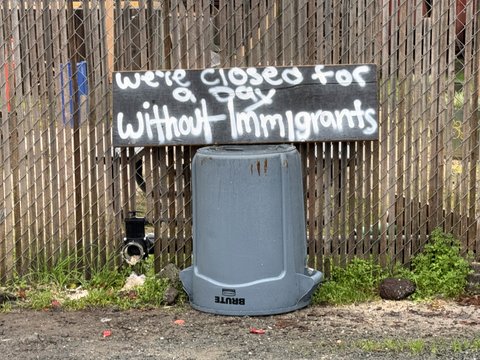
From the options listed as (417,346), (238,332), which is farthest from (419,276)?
(238,332)

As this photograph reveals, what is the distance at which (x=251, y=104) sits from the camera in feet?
20.1

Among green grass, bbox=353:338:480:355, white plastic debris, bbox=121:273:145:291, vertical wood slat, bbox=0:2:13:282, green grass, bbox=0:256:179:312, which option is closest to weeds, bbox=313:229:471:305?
green grass, bbox=353:338:480:355

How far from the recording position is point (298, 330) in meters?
5.54

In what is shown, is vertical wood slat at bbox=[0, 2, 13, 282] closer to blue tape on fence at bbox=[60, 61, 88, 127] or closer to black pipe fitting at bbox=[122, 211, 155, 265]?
blue tape on fence at bbox=[60, 61, 88, 127]

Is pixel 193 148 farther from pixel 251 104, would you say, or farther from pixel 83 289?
pixel 83 289

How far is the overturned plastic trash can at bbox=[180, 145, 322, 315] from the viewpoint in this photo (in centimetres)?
568

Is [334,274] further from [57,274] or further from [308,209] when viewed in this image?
[57,274]

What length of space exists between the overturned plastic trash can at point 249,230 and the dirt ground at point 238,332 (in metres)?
0.15

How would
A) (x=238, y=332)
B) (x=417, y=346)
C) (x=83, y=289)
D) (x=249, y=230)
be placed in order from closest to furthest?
(x=417, y=346), (x=238, y=332), (x=249, y=230), (x=83, y=289)

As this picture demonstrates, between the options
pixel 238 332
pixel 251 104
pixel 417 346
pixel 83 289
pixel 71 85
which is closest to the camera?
pixel 417 346

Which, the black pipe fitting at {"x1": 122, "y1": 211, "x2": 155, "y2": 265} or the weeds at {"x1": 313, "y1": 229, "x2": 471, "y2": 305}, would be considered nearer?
the weeds at {"x1": 313, "y1": 229, "x2": 471, "y2": 305}

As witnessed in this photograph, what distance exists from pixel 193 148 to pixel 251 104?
0.58 m

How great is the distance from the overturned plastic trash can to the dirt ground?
0.15m

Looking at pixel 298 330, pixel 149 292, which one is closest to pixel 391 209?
pixel 298 330
